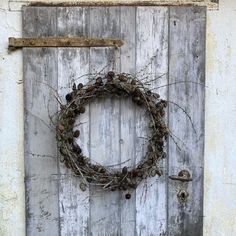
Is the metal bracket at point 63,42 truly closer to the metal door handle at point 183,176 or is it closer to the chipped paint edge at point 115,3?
the chipped paint edge at point 115,3

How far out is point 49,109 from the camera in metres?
2.62

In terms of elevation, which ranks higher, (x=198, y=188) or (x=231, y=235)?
(x=198, y=188)

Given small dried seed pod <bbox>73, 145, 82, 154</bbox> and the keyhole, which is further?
the keyhole

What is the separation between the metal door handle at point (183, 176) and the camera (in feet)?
8.88

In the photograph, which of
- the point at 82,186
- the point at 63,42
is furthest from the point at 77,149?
the point at 63,42

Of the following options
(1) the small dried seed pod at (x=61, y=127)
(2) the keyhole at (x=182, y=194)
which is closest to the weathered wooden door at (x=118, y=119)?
(2) the keyhole at (x=182, y=194)

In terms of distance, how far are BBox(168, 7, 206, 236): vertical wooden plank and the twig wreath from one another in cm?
10

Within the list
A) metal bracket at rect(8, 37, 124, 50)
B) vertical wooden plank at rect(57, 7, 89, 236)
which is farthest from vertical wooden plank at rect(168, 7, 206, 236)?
vertical wooden plank at rect(57, 7, 89, 236)

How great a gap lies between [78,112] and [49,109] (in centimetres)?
15

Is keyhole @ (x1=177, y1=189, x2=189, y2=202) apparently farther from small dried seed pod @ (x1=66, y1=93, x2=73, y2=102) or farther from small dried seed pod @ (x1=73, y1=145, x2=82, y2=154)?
small dried seed pod @ (x1=66, y1=93, x2=73, y2=102)

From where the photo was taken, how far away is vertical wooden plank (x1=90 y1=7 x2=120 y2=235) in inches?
102

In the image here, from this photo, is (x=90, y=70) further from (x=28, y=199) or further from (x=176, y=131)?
(x=28, y=199)

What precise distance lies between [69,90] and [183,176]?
72 cm

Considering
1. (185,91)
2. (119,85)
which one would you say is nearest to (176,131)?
(185,91)
